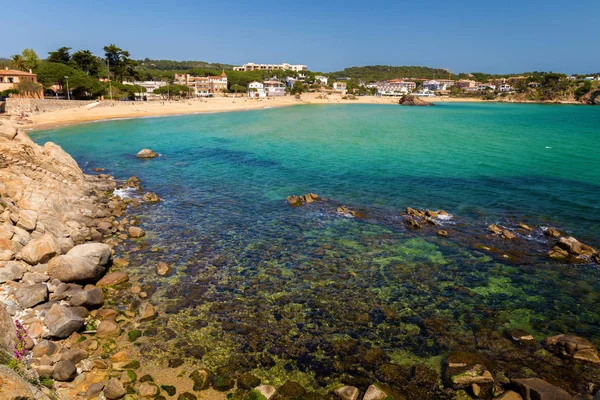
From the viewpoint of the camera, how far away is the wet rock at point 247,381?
10914mm

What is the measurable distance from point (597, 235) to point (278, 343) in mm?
21671

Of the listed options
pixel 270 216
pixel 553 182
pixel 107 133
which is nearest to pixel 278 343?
pixel 270 216

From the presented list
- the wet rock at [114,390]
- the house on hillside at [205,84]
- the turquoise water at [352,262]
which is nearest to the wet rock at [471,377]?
the turquoise water at [352,262]

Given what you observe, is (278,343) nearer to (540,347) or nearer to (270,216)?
(540,347)

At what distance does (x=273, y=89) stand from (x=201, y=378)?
188434mm

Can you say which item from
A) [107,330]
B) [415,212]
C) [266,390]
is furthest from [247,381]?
[415,212]

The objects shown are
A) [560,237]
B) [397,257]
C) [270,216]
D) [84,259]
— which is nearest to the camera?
[84,259]

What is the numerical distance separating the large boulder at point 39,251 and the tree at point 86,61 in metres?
114

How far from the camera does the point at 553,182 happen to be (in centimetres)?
3397

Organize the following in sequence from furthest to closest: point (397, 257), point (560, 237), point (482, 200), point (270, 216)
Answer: point (482, 200)
point (270, 216)
point (560, 237)
point (397, 257)

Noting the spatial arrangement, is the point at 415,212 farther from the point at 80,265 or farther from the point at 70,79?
the point at 70,79

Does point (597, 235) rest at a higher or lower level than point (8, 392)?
lower

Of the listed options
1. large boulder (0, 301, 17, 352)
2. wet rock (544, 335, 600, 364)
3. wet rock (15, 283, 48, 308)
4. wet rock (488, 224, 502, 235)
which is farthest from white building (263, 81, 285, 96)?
wet rock (544, 335, 600, 364)

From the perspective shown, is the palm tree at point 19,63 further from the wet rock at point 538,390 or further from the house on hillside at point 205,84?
the wet rock at point 538,390
